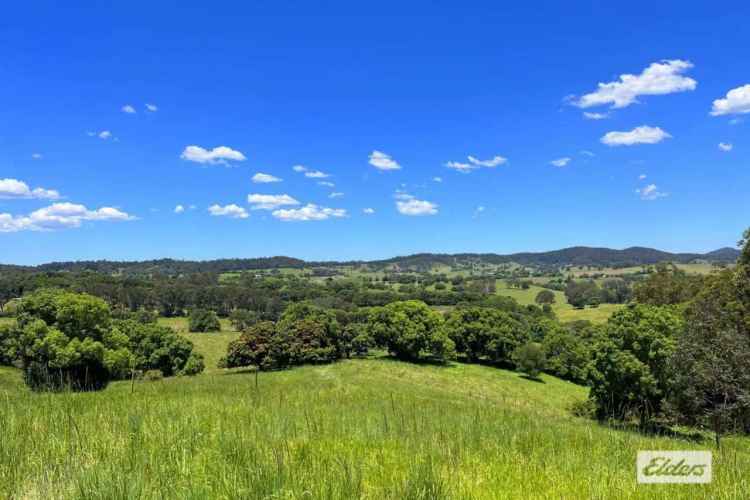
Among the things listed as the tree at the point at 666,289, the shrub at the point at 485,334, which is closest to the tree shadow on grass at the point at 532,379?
the shrub at the point at 485,334

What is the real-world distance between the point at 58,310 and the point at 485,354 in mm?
65901

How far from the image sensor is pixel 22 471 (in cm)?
339

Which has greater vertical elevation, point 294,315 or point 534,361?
point 294,315

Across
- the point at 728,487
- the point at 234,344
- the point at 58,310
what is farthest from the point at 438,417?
the point at 234,344

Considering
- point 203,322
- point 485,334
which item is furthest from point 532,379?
point 203,322

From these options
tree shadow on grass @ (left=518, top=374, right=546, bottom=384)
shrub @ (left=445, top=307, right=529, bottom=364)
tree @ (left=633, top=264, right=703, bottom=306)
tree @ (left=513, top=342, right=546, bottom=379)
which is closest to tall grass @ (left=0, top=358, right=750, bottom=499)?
tree @ (left=633, top=264, right=703, bottom=306)

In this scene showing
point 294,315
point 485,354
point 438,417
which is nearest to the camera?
point 438,417

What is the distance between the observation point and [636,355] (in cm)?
3127

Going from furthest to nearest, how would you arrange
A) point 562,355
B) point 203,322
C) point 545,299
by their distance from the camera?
1. point 545,299
2. point 203,322
3. point 562,355

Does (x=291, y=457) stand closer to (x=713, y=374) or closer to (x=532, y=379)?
(x=713, y=374)

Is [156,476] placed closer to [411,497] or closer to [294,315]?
[411,497]

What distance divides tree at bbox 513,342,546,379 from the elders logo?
72.1m

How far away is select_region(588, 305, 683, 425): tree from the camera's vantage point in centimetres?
2983

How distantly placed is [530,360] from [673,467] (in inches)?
2860
